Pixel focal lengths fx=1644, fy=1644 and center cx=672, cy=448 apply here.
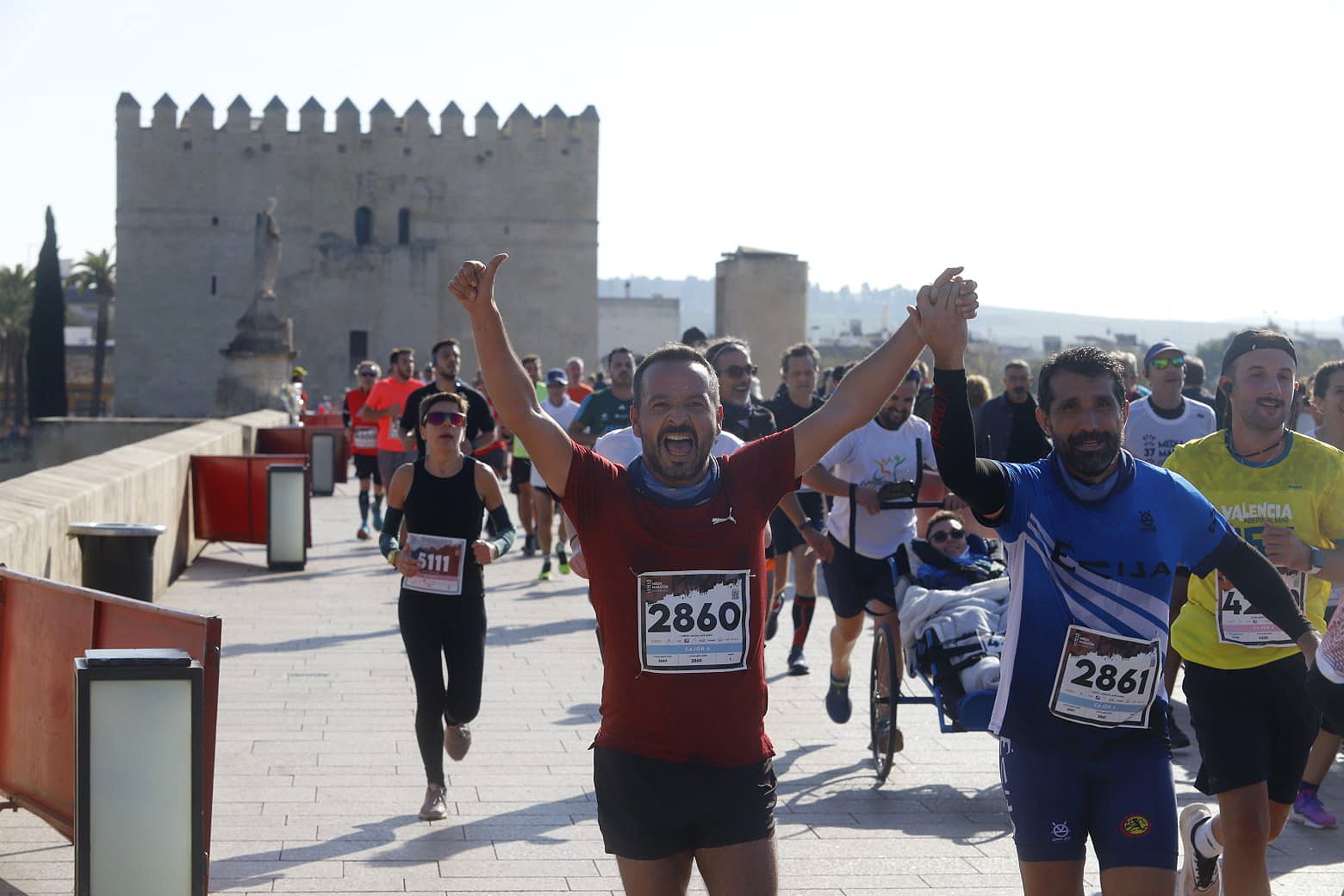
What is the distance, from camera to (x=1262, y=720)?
15.9 feet

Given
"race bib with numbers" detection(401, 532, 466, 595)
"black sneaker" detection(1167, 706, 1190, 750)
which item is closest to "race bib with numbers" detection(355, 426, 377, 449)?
"race bib with numbers" detection(401, 532, 466, 595)

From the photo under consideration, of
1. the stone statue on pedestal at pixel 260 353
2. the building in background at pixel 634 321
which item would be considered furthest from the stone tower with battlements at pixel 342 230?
the building in background at pixel 634 321

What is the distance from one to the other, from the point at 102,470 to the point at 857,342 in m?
84.9

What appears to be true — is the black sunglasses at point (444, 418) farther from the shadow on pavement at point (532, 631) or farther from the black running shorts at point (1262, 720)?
the shadow on pavement at point (532, 631)

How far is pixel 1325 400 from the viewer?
653 cm

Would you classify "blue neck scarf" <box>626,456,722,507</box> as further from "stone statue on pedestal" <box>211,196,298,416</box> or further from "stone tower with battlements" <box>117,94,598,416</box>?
"stone tower with battlements" <box>117,94,598,416</box>

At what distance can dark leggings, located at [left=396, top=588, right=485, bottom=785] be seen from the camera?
6.62m

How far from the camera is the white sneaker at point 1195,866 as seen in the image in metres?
5.00

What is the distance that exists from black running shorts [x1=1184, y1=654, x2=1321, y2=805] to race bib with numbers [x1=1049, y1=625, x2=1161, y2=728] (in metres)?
1.07

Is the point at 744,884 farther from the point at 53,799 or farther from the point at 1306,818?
the point at 1306,818

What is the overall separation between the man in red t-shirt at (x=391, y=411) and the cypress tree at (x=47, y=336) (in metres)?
43.8

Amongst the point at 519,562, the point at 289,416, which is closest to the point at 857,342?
the point at 289,416

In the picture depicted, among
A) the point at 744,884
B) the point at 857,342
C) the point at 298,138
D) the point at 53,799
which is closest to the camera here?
the point at 744,884

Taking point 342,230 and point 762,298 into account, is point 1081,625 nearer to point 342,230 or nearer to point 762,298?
point 762,298
